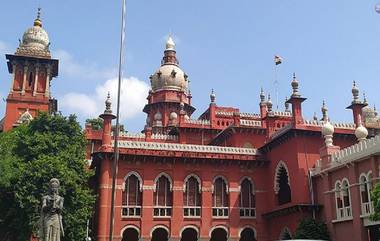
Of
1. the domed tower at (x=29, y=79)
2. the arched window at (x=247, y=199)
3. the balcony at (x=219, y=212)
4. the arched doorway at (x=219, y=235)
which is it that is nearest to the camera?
the balcony at (x=219, y=212)

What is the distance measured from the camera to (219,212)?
101 feet

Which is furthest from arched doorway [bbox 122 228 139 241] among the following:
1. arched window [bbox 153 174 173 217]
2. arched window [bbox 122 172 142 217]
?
arched window [bbox 153 174 173 217]

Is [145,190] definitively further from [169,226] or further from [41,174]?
[41,174]

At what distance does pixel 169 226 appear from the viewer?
2964cm

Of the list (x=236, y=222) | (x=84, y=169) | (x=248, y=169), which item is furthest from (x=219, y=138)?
(x=84, y=169)

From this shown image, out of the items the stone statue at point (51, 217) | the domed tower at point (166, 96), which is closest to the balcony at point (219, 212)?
the domed tower at point (166, 96)

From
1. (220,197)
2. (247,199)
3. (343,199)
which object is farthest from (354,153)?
(220,197)

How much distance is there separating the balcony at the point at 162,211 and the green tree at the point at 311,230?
8308mm

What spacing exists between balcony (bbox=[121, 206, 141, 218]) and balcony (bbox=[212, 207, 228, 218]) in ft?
15.9

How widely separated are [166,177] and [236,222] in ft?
17.5

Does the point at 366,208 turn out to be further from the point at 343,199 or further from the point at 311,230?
the point at 311,230

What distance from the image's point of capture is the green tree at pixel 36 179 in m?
25.1

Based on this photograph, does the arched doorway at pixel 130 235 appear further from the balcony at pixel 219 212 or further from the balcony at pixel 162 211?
the balcony at pixel 219 212

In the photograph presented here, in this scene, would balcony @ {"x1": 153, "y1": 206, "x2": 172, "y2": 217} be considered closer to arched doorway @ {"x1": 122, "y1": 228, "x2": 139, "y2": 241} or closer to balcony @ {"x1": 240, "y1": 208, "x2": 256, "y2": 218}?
arched doorway @ {"x1": 122, "y1": 228, "x2": 139, "y2": 241}
